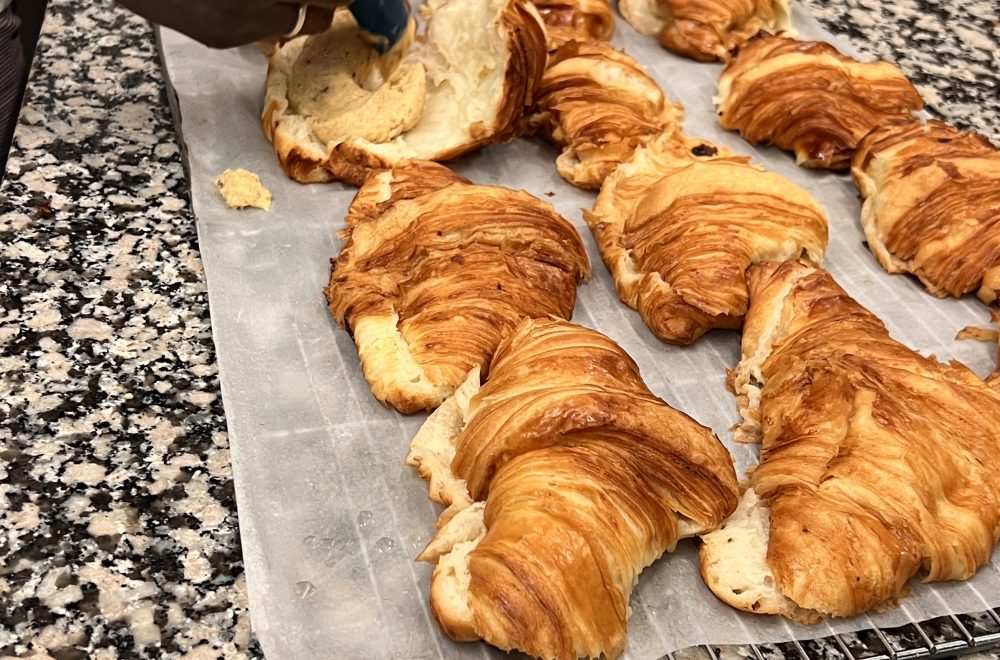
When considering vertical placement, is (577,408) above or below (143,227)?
above

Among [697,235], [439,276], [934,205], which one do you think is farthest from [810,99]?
[439,276]

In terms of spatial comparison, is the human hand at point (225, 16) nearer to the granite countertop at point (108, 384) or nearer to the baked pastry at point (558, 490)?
the granite countertop at point (108, 384)

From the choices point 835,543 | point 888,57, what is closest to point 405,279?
point 835,543

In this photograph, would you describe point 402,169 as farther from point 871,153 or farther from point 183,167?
point 871,153

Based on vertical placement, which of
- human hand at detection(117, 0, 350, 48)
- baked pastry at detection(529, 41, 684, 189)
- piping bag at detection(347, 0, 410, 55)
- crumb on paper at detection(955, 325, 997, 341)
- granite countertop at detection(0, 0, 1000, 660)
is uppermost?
human hand at detection(117, 0, 350, 48)

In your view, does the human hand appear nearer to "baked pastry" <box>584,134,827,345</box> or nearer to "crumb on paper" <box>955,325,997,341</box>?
"baked pastry" <box>584,134,827,345</box>

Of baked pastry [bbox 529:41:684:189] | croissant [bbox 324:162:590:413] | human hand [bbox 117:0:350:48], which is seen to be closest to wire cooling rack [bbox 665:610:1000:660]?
croissant [bbox 324:162:590:413]
